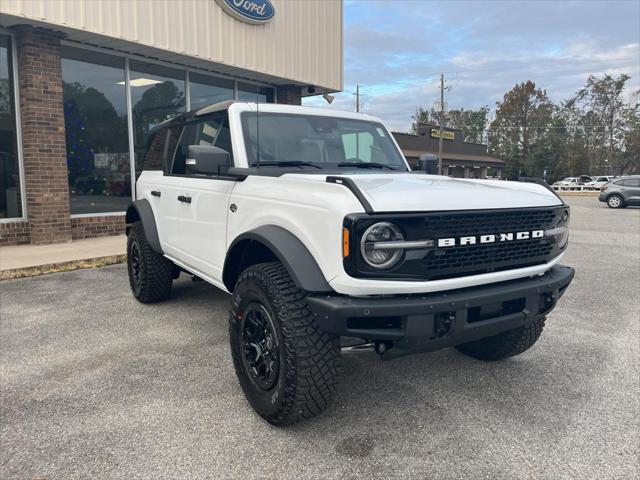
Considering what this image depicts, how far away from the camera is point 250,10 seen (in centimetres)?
1041

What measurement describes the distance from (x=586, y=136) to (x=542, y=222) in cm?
7166

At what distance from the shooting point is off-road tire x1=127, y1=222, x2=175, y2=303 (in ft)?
15.8

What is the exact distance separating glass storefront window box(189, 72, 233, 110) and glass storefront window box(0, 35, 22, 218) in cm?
363

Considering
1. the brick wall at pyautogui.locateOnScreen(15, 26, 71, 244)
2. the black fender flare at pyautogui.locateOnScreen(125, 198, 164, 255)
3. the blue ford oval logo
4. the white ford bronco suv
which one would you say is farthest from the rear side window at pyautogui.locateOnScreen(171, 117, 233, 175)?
the blue ford oval logo

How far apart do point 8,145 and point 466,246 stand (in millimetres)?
8418

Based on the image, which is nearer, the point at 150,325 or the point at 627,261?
the point at 150,325

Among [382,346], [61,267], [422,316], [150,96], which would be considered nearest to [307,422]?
[382,346]

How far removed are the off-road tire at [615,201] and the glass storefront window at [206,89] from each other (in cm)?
1857

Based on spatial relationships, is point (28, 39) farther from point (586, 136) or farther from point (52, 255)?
point (586, 136)

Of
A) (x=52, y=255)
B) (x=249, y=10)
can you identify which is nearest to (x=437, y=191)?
(x=52, y=255)

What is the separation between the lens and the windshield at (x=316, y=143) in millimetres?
3537

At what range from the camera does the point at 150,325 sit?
4.45m

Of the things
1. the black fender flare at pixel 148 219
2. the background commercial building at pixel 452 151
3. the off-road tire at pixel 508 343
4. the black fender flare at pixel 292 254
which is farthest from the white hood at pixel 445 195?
the background commercial building at pixel 452 151

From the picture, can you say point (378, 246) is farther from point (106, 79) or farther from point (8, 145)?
point (106, 79)
